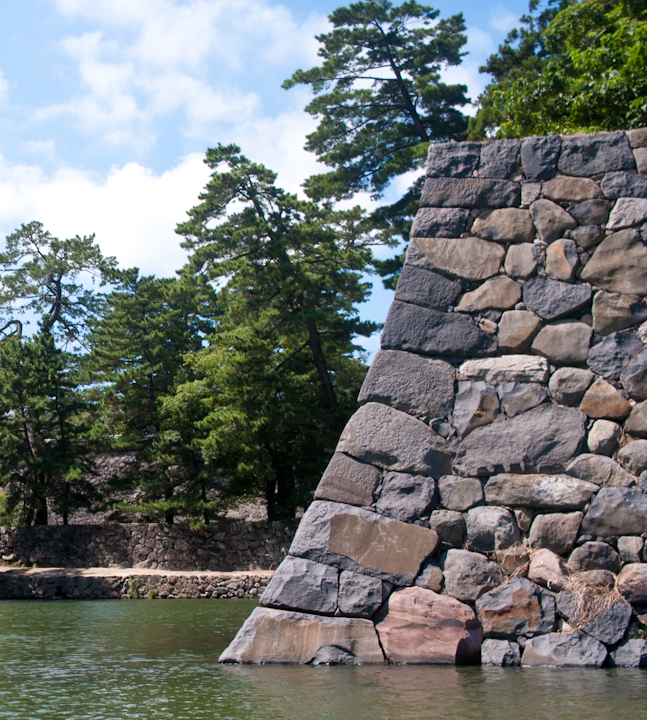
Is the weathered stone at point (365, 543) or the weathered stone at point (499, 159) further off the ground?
the weathered stone at point (499, 159)

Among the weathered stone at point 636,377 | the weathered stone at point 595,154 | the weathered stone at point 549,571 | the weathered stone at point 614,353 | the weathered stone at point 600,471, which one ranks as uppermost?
the weathered stone at point 595,154

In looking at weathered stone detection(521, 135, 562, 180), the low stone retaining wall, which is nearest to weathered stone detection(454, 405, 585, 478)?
weathered stone detection(521, 135, 562, 180)

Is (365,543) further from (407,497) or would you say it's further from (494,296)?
(494,296)

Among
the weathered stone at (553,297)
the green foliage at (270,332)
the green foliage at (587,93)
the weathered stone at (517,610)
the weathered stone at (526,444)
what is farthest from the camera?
the green foliage at (270,332)

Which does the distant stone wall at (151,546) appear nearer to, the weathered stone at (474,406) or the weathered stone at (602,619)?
the weathered stone at (474,406)

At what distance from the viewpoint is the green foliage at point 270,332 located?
19.3m

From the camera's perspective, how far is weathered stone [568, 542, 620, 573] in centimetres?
431

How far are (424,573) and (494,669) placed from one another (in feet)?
2.09

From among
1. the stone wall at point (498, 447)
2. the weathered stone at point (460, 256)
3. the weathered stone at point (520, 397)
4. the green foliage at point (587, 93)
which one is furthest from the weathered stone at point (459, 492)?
the green foliage at point (587, 93)

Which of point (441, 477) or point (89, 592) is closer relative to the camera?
point (441, 477)

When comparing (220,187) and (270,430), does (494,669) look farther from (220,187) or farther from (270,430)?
(220,187)

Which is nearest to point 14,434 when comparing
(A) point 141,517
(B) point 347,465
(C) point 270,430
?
(A) point 141,517

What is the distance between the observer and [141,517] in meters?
21.6

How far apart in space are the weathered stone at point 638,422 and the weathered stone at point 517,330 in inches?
29.3
